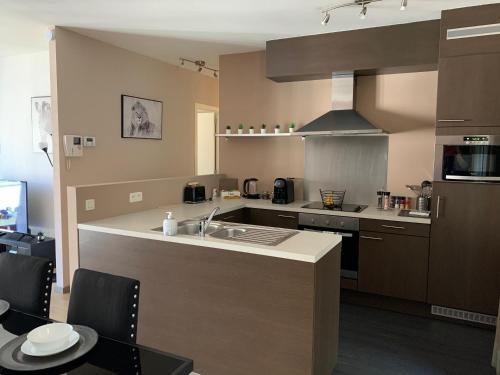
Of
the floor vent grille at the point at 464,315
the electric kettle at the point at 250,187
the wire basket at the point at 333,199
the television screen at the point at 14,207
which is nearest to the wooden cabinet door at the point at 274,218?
the wire basket at the point at 333,199

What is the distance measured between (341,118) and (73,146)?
8.56 feet

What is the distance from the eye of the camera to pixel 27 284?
178cm

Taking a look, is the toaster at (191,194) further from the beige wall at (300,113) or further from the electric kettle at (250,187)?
the beige wall at (300,113)

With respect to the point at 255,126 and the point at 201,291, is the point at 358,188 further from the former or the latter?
the point at 201,291

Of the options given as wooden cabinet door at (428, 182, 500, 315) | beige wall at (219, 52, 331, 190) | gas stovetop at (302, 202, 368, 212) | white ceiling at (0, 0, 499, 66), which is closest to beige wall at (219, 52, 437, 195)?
beige wall at (219, 52, 331, 190)

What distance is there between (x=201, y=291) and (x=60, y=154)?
2212 mm

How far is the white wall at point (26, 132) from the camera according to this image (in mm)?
4719

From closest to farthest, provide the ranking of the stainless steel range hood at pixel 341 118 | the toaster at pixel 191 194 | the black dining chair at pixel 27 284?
the black dining chair at pixel 27 284, the stainless steel range hood at pixel 341 118, the toaster at pixel 191 194

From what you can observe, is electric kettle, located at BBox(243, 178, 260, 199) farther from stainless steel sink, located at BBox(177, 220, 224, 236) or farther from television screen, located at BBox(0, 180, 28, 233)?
television screen, located at BBox(0, 180, 28, 233)

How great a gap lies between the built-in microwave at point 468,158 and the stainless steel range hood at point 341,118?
0.59 metres

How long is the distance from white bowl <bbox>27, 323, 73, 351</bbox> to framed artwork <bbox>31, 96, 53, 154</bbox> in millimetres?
3755

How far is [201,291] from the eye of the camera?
2311 millimetres

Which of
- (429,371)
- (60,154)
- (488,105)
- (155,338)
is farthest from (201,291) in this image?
(488,105)

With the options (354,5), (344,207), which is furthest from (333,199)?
(354,5)
